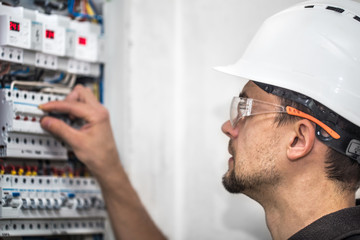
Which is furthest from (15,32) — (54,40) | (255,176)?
(255,176)

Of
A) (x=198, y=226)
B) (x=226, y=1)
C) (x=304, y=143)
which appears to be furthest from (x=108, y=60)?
(x=304, y=143)

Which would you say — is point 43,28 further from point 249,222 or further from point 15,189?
point 249,222

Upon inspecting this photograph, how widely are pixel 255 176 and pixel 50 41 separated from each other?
3.34 ft

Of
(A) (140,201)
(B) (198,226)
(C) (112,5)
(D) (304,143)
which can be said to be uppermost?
(C) (112,5)

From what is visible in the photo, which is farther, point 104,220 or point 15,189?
point 104,220

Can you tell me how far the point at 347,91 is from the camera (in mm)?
1621

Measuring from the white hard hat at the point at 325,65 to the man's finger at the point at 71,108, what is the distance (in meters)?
0.75

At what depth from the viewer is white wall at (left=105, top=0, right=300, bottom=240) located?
2.36m

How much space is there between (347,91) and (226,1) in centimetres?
102

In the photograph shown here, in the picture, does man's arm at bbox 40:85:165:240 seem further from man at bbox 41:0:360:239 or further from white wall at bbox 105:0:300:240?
man at bbox 41:0:360:239

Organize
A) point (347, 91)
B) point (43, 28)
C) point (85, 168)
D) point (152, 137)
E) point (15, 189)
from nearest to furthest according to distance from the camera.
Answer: point (347, 91)
point (15, 189)
point (43, 28)
point (85, 168)
point (152, 137)

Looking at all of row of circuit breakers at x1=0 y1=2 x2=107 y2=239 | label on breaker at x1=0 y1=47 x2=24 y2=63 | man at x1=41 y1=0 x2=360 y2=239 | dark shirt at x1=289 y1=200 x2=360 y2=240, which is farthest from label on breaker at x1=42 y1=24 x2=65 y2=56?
dark shirt at x1=289 y1=200 x2=360 y2=240

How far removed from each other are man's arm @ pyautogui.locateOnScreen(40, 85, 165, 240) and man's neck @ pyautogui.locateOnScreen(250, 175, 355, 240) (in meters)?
0.72

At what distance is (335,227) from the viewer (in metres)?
1.57
